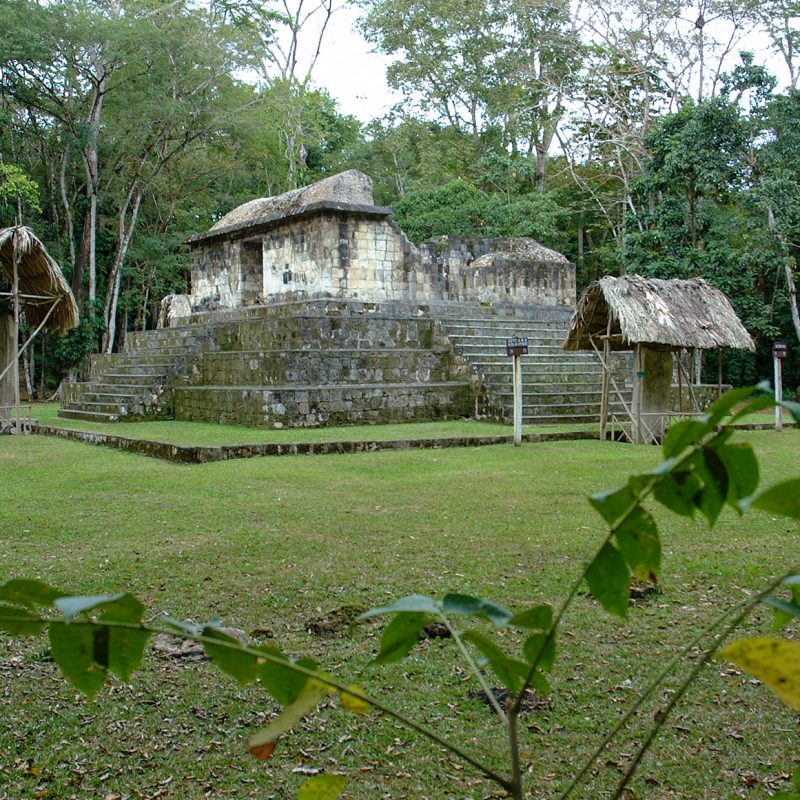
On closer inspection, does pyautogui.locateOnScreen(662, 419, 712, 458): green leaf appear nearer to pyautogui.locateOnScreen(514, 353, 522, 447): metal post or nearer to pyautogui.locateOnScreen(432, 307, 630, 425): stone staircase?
pyautogui.locateOnScreen(514, 353, 522, 447): metal post

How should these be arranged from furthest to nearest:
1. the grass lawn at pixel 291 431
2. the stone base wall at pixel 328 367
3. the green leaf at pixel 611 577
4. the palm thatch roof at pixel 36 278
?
1. the stone base wall at pixel 328 367
2. the palm thatch roof at pixel 36 278
3. the grass lawn at pixel 291 431
4. the green leaf at pixel 611 577

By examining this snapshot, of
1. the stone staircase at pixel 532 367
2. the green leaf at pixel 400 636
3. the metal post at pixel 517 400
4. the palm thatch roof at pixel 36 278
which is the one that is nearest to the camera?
the green leaf at pixel 400 636

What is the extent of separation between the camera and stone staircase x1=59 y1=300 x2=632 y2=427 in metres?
13.2

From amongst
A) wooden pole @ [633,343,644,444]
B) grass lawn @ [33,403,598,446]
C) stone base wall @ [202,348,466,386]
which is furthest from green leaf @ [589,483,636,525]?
stone base wall @ [202,348,466,386]

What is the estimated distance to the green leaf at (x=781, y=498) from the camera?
75cm

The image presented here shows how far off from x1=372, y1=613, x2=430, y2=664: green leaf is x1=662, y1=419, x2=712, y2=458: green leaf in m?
0.38

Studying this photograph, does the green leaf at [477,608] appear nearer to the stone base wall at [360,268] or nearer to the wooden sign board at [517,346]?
the wooden sign board at [517,346]

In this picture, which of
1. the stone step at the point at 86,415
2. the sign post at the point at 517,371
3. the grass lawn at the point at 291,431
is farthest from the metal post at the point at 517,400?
the stone step at the point at 86,415

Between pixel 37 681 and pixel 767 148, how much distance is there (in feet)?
63.2

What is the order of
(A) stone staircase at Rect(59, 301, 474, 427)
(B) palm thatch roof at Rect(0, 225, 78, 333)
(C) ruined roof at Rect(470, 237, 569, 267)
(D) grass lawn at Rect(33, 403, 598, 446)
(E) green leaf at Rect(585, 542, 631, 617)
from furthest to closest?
(C) ruined roof at Rect(470, 237, 569, 267), (A) stone staircase at Rect(59, 301, 474, 427), (B) palm thatch roof at Rect(0, 225, 78, 333), (D) grass lawn at Rect(33, 403, 598, 446), (E) green leaf at Rect(585, 542, 631, 617)

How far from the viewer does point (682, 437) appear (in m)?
0.87

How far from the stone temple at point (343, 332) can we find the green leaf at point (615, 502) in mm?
11742

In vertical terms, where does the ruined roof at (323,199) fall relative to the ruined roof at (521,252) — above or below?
above

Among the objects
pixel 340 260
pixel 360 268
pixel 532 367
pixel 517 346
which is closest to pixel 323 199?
pixel 340 260
